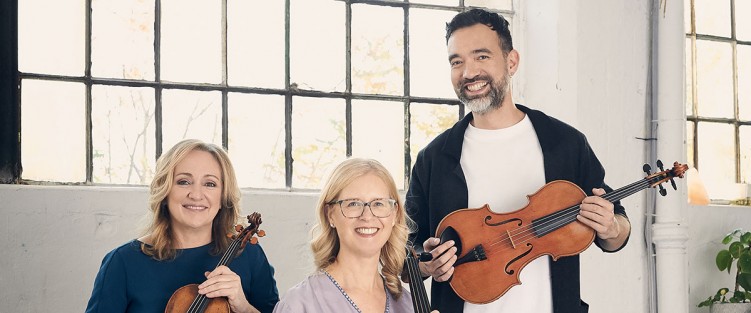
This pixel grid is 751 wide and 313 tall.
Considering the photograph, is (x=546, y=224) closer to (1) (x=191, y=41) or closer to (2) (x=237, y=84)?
(2) (x=237, y=84)

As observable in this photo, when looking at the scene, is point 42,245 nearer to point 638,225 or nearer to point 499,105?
point 499,105

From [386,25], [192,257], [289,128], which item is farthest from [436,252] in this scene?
[386,25]

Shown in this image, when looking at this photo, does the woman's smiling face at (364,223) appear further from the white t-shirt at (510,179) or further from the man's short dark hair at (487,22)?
the man's short dark hair at (487,22)

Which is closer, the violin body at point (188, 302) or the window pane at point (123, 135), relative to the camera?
the violin body at point (188, 302)

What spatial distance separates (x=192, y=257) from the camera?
104 inches

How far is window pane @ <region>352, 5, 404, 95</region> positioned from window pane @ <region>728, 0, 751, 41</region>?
1.74 meters

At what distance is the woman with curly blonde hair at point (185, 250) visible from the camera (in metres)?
2.55

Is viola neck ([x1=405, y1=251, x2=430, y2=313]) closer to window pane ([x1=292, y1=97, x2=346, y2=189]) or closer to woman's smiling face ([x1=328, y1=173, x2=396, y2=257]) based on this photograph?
woman's smiling face ([x1=328, y1=173, x2=396, y2=257])

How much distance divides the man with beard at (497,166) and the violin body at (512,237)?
62 millimetres

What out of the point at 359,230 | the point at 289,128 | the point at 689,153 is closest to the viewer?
the point at 359,230

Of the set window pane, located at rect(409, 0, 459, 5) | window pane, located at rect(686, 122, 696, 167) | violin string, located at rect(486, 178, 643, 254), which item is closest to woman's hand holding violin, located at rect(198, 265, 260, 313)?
violin string, located at rect(486, 178, 643, 254)

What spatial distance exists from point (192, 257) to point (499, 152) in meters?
0.88

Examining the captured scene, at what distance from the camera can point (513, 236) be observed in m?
2.61

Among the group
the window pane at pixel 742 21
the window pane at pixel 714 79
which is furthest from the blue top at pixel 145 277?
the window pane at pixel 742 21
